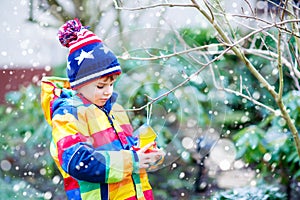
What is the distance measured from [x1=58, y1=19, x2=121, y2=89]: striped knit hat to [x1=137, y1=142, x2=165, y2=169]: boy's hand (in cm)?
19

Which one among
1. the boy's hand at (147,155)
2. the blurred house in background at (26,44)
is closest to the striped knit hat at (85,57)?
the boy's hand at (147,155)

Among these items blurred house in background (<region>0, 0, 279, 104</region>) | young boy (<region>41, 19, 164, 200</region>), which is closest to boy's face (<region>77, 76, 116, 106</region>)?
young boy (<region>41, 19, 164, 200</region>)

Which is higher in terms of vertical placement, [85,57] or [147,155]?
[85,57]

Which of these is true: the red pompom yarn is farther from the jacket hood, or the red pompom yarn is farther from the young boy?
the jacket hood

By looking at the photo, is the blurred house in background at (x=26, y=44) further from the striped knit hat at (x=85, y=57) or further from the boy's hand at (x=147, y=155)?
the boy's hand at (x=147, y=155)

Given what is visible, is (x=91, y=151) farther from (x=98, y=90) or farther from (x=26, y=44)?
(x=26, y=44)

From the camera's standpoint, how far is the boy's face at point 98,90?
1.53 meters

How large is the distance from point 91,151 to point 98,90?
14cm

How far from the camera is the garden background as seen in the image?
1.62 meters

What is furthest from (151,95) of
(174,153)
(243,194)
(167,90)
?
(243,194)

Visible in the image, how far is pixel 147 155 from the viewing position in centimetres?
152

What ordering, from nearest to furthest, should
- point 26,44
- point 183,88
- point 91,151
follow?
point 91,151
point 183,88
point 26,44

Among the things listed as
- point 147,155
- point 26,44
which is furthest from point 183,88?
point 26,44

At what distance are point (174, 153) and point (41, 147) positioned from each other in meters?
0.76
